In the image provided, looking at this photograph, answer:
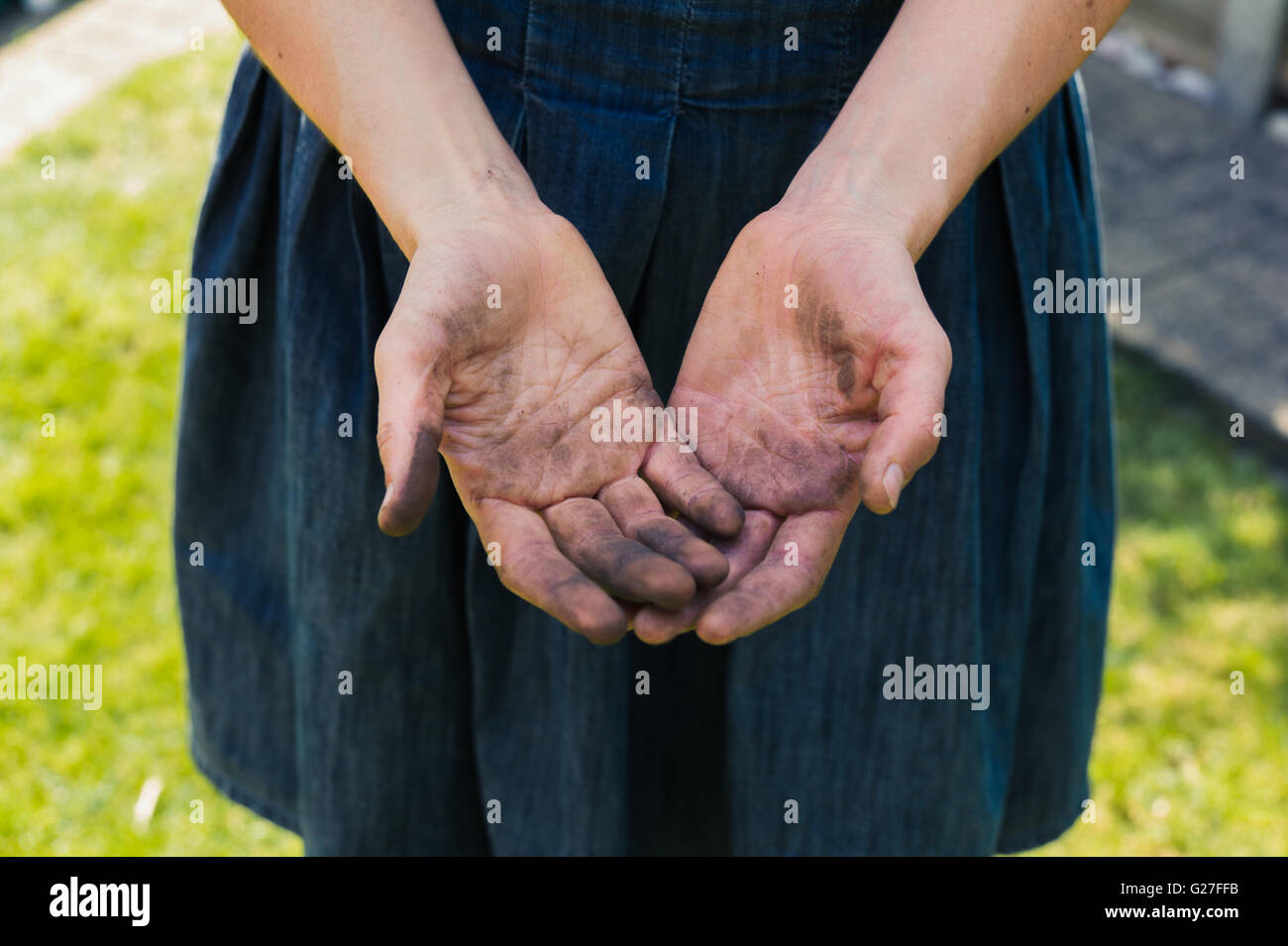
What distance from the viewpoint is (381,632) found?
1336 mm

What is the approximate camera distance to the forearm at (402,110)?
1.18m

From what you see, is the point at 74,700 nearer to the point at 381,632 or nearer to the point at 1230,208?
the point at 381,632

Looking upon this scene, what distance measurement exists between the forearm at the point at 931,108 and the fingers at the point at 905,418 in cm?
15

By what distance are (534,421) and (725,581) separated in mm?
239

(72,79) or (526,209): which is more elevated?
(72,79)

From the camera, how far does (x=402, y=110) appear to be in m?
1.19

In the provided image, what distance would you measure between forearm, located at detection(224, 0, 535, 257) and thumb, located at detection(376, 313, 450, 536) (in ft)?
0.46

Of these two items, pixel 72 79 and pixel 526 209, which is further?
pixel 72 79

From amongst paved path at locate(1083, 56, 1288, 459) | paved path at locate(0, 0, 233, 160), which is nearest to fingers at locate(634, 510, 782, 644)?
paved path at locate(1083, 56, 1288, 459)

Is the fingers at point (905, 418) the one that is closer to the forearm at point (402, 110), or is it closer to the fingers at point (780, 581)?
the fingers at point (780, 581)

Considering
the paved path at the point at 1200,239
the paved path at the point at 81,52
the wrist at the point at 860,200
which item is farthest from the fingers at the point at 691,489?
the paved path at the point at 81,52

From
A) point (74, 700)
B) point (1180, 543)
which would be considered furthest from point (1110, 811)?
point (74, 700)

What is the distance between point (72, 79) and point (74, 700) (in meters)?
2.78
